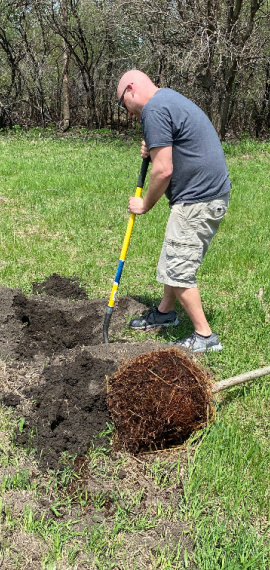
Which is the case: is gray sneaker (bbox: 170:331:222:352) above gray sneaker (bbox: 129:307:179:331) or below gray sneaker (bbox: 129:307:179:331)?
above

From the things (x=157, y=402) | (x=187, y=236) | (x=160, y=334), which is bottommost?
(x=160, y=334)

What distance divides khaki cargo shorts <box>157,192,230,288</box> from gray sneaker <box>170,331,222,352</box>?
0.47 meters

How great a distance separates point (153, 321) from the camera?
4.58 m

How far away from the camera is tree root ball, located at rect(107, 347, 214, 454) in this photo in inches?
119

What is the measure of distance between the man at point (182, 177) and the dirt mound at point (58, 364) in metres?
0.57

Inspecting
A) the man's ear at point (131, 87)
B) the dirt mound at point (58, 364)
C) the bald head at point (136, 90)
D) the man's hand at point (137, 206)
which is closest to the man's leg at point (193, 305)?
the dirt mound at point (58, 364)

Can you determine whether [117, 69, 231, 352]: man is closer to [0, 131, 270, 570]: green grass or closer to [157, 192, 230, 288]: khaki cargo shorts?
[157, 192, 230, 288]: khaki cargo shorts

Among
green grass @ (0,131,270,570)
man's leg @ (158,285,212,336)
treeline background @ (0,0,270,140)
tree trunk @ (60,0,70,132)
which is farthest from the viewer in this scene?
tree trunk @ (60,0,70,132)

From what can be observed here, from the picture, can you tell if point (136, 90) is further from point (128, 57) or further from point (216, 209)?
point (128, 57)

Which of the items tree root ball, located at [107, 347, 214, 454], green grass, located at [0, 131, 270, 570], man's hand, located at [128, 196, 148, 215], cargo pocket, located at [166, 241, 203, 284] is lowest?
green grass, located at [0, 131, 270, 570]

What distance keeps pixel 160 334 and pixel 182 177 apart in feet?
4.80

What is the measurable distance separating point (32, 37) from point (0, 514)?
1945cm

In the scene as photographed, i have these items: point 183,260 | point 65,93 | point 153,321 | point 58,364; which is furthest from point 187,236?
point 65,93

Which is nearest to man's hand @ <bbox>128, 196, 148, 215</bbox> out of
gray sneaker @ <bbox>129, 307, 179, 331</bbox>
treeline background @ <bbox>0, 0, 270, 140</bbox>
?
gray sneaker @ <bbox>129, 307, 179, 331</bbox>
